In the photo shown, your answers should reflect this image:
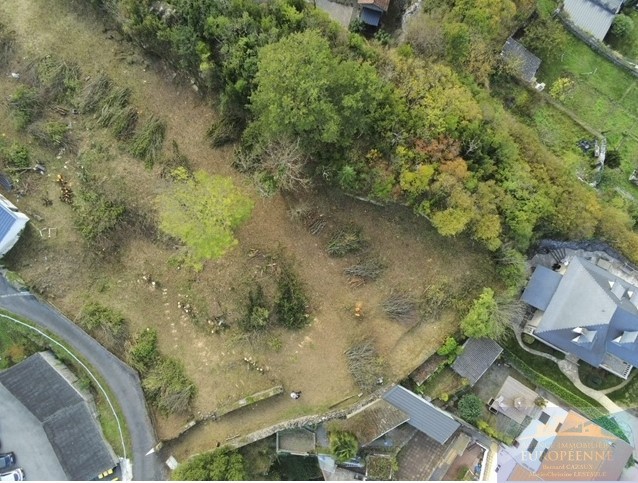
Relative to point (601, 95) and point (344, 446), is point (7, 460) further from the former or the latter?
point (601, 95)

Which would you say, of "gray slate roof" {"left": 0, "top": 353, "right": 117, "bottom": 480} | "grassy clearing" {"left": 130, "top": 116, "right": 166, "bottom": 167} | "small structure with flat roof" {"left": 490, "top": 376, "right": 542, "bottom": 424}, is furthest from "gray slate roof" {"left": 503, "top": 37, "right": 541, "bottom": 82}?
"gray slate roof" {"left": 0, "top": 353, "right": 117, "bottom": 480}

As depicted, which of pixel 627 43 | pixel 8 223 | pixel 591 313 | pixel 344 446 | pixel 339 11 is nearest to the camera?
pixel 344 446

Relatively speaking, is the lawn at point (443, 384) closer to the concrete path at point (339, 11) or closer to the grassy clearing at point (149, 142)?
the grassy clearing at point (149, 142)

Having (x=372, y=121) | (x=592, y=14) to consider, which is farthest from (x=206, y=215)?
(x=592, y=14)

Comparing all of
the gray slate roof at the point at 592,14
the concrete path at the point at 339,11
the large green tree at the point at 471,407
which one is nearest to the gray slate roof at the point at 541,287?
the large green tree at the point at 471,407

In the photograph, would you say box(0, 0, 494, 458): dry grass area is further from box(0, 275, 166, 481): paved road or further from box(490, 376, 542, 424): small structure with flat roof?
box(490, 376, 542, 424): small structure with flat roof

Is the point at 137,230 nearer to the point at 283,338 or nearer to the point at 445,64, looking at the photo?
the point at 283,338
